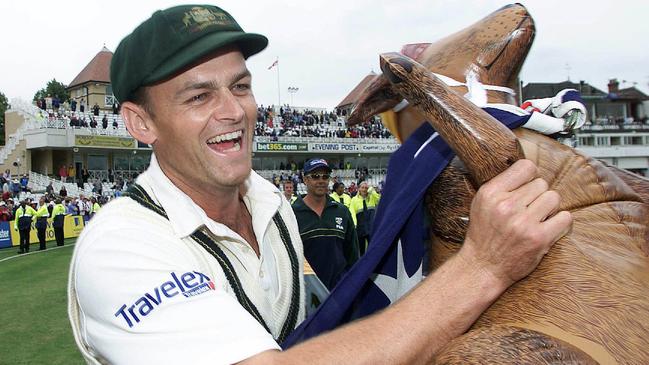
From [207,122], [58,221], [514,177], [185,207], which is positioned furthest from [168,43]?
[58,221]

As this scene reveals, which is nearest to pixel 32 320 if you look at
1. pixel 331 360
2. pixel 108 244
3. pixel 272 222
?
pixel 272 222

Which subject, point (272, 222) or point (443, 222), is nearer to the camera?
point (443, 222)

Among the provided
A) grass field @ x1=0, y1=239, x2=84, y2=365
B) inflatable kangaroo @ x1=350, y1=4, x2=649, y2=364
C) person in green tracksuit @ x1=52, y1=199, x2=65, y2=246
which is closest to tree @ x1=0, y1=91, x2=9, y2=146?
person in green tracksuit @ x1=52, y1=199, x2=65, y2=246

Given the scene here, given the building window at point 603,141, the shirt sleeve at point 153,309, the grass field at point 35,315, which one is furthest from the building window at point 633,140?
the shirt sleeve at point 153,309

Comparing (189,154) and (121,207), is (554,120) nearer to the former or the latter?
(189,154)

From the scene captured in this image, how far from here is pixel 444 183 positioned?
58.0 inches

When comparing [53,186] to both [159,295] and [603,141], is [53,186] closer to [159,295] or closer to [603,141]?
[159,295]

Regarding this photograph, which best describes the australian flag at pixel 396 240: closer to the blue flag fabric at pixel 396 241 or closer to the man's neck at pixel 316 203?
the blue flag fabric at pixel 396 241

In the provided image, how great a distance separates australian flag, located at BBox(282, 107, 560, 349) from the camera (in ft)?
4.67

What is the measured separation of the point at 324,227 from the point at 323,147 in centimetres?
3859

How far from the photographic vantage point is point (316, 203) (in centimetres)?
681

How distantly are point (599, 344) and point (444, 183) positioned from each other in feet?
1.87

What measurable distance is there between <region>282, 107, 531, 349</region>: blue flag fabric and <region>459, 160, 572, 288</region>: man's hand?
25 centimetres

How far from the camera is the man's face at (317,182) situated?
686 cm
